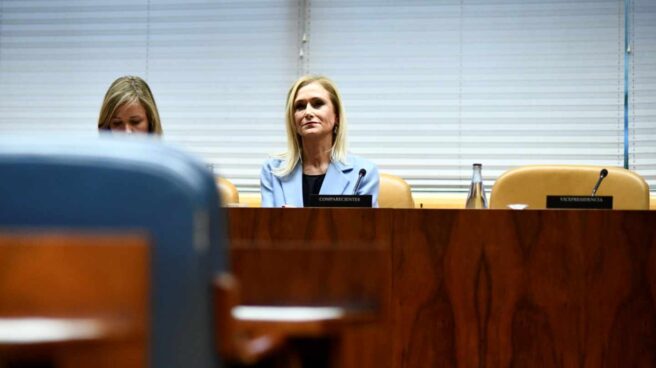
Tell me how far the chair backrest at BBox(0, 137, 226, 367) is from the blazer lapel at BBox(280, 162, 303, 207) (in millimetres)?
2306

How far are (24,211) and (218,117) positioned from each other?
3552 millimetres

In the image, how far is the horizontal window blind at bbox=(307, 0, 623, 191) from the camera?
423 cm

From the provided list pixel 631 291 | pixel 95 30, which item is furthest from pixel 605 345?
pixel 95 30

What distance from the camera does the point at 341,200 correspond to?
241cm

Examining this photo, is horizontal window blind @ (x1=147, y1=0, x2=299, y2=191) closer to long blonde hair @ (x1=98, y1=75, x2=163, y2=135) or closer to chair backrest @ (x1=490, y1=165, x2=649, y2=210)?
long blonde hair @ (x1=98, y1=75, x2=163, y2=135)

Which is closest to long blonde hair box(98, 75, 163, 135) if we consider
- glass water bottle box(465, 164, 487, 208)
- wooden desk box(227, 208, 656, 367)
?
wooden desk box(227, 208, 656, 367)

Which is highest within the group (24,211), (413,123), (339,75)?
(339,75)

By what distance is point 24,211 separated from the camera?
95 cm

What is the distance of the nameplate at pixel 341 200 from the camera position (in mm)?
2402

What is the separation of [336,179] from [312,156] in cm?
18

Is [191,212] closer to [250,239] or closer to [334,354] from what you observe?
[334,354]

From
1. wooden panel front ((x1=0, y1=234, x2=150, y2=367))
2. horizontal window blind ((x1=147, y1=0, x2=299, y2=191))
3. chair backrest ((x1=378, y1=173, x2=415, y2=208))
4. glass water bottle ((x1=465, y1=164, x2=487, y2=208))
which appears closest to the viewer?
wooden panel front ((x1=0, y1=234, x2=150, y2=367))

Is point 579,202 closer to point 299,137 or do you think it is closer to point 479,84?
point 299,137

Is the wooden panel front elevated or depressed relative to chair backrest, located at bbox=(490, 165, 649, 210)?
depressed
